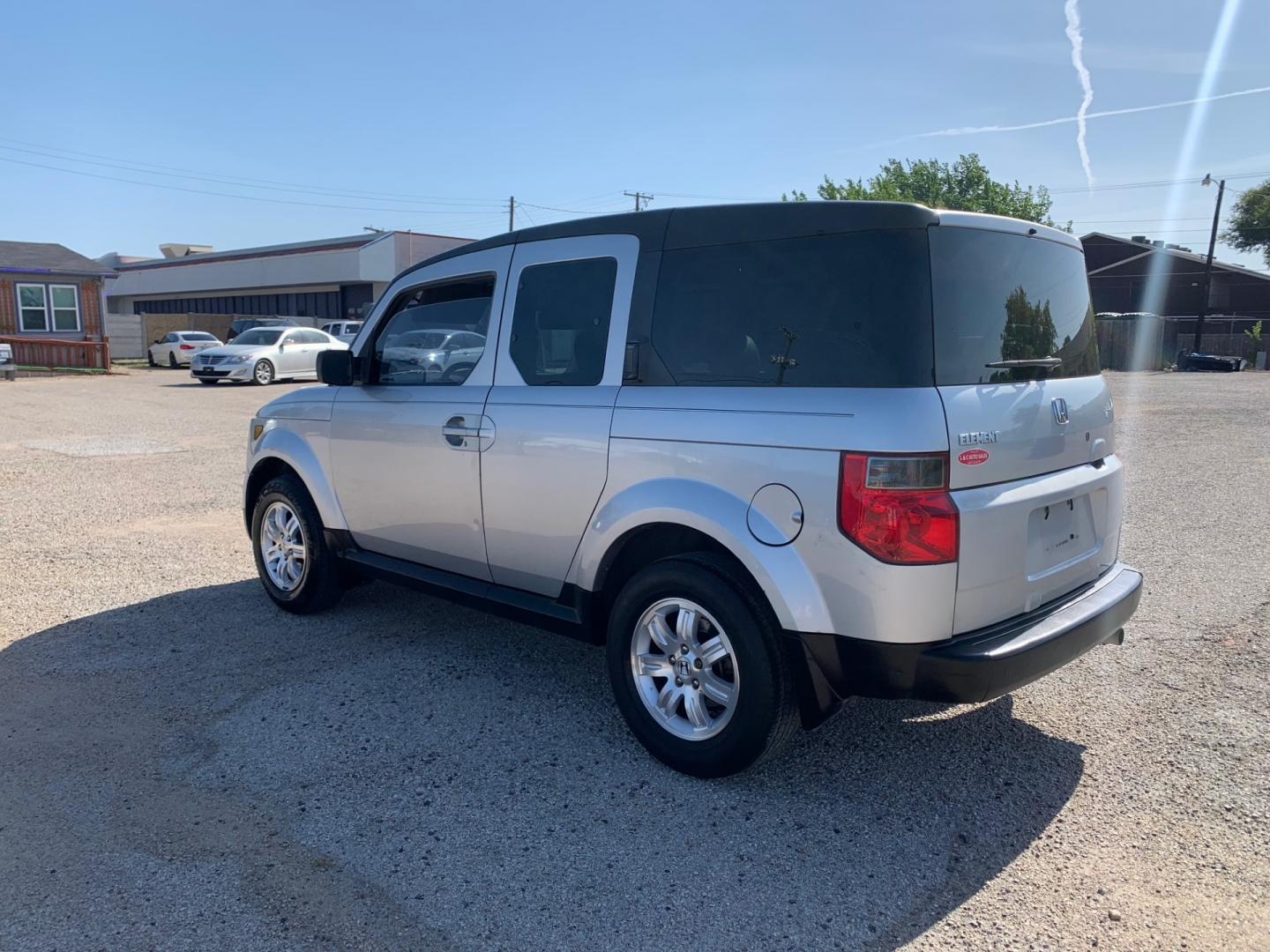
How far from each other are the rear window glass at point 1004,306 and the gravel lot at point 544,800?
159 centimetres

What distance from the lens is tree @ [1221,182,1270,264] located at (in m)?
64.3

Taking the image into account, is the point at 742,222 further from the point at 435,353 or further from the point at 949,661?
the point at 435,353

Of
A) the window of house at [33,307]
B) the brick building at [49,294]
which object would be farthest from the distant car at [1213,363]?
the window of house at [33,307]

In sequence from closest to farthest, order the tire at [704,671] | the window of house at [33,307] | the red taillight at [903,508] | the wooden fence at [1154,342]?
the red taillight at [903,508], the tire at [704,671], the window of house at [33,307], the wooden fence at [1154,342]

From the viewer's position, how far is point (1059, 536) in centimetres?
351

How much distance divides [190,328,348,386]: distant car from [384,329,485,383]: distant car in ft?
72.4

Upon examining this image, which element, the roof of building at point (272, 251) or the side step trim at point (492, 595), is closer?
the side step trim at point (492, 595)

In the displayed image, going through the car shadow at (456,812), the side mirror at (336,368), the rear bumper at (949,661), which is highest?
the side mirror at (336,368)

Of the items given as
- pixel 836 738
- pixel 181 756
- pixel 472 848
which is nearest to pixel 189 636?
pixel 181 756

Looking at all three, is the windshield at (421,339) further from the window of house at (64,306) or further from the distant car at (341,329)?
the window of house at (64,306)

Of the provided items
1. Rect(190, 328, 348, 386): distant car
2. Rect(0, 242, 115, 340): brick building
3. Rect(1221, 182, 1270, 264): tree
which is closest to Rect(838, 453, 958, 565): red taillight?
Rect(190, 328, 348, 386): distant car

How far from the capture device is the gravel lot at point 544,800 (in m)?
2.79

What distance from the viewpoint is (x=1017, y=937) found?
269 cm

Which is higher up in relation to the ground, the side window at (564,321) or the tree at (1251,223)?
the tree at (1251,223)
